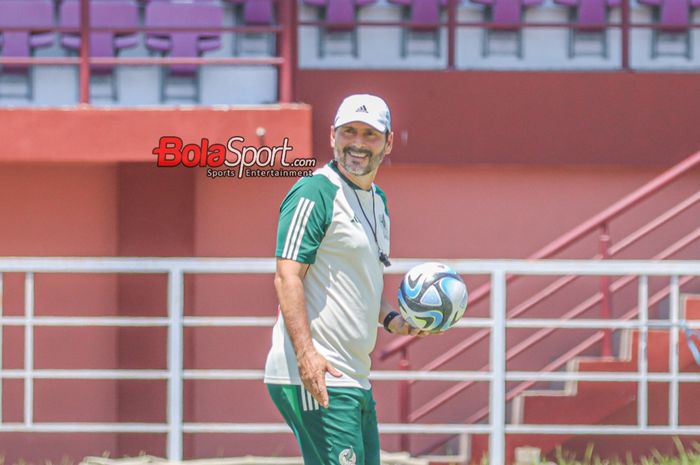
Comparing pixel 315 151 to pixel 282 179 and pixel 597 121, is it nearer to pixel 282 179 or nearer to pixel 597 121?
pixel 282 179

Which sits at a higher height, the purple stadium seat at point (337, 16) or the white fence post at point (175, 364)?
the purple stadium seat at point (337, 16)

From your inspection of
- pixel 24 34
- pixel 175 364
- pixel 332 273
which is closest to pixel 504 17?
pixel 24 34

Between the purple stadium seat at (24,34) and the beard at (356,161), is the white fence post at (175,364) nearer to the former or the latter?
the beard at (356,161)

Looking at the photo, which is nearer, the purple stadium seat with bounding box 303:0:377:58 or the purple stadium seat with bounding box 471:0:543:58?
the purple stadium seat with bounding box 303:0:377:58

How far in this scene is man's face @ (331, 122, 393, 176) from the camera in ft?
14.0

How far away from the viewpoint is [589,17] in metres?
9.85

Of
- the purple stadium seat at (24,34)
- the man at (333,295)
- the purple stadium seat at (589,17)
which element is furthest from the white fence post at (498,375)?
the purple stadium seat at (24,34)

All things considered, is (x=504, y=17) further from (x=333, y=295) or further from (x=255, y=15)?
(x=333, y=295)

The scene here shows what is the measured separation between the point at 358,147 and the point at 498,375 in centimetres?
245

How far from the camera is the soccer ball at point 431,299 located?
4.59 meters

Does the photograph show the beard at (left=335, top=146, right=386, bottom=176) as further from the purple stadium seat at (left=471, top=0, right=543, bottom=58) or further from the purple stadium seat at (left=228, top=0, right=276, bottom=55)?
the purple stadium seat at (left=228, top=0, right=276, bottom=55)

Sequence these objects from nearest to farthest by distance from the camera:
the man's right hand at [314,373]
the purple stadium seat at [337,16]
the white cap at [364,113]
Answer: the man's right hand at [314,373] → the white cap at [364,113] → the purple stadium seat at [337,16]

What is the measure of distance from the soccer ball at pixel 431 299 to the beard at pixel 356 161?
0.57m

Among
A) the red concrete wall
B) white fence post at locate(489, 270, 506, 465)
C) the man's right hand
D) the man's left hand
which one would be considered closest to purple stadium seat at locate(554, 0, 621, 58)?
the red concrete wall
